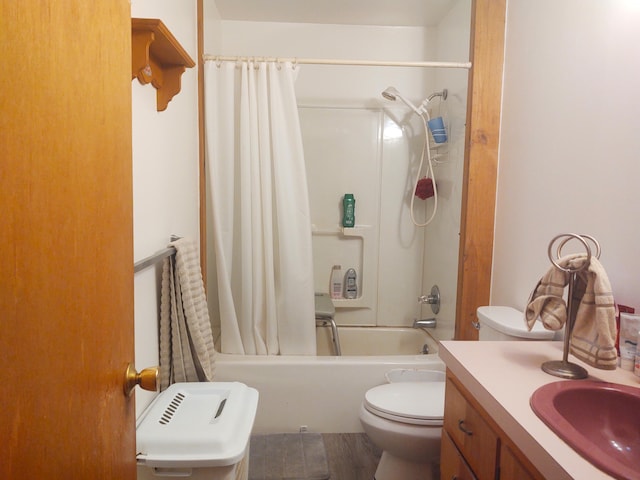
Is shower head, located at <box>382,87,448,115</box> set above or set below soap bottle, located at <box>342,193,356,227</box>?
above

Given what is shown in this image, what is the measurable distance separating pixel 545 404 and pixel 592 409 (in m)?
0.19

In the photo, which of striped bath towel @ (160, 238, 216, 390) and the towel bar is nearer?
the towel bar

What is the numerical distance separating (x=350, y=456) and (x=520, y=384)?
1.27 meters

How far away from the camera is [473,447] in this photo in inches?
44.4

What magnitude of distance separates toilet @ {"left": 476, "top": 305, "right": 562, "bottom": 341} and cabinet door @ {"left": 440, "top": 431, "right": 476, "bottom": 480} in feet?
1.46

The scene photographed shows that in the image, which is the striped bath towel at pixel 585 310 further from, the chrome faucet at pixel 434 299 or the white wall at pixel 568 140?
the chrome faucet at pixel 434 299

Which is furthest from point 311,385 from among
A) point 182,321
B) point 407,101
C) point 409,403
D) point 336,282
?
point 407,101

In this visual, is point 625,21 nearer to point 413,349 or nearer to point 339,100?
point 339,100

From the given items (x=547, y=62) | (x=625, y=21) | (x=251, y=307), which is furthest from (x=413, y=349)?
(x=625, y=21)

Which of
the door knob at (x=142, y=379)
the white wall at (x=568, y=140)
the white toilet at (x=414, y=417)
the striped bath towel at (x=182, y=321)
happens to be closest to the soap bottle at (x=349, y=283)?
the white wall at (x=568, y=140)

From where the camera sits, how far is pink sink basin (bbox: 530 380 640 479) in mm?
946

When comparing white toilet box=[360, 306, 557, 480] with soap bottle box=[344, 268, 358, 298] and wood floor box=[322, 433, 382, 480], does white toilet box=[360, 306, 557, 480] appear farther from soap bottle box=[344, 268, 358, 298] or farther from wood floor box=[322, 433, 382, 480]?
soap bottle box=[344, 268, 358, 298]

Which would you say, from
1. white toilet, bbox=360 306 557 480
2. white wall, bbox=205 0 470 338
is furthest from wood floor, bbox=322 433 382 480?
white wall, bbox=205 0 470 338

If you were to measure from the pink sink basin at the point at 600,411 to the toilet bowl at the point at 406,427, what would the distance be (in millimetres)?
665
